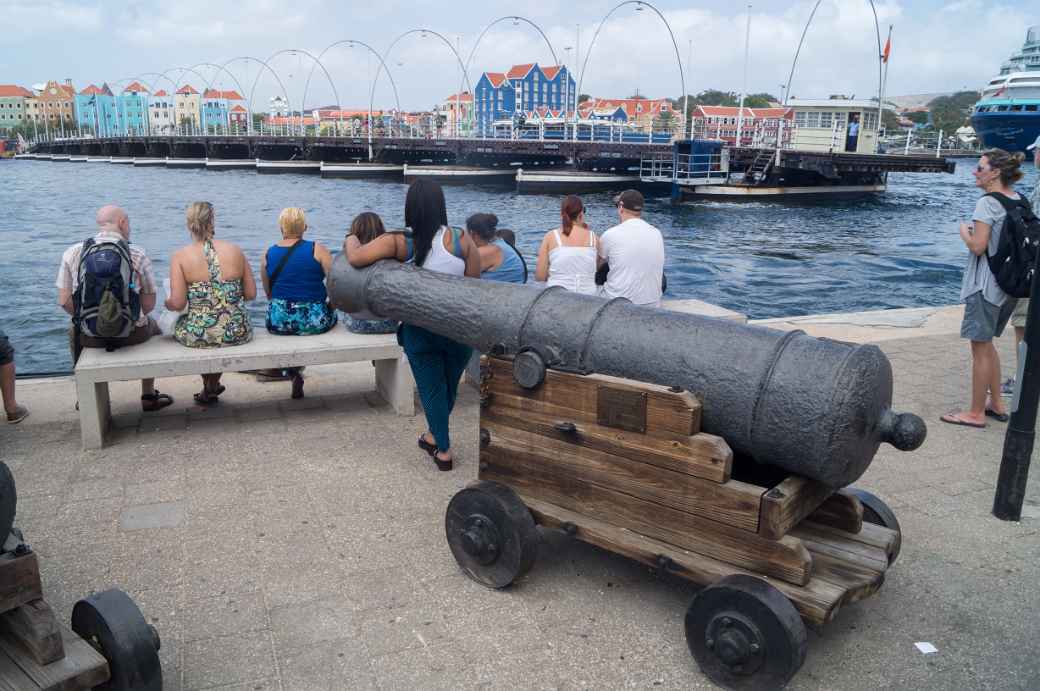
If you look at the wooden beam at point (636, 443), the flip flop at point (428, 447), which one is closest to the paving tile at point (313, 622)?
the wooden beam at point (636, 443)

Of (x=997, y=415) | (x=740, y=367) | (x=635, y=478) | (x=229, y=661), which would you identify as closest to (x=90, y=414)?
(x=229, y=661)

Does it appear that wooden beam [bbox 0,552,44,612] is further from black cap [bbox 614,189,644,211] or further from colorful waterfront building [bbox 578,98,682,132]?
colorful waterfront building [bbox 578,98,682,132]

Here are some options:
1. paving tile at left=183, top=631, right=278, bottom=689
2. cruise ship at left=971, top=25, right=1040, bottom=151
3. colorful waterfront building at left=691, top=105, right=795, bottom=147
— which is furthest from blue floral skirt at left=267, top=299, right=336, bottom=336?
cruise ship at left=971, top=25, right=1040, bottom=151

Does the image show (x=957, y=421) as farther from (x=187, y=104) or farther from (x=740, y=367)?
(x=187, y=104)

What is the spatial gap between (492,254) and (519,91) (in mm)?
119087

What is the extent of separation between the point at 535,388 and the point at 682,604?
1023mm

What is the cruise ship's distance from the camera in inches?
2296

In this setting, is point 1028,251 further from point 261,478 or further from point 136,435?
point 136,435

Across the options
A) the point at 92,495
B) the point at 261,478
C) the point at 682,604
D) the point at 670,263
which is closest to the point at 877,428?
the point at 682,604

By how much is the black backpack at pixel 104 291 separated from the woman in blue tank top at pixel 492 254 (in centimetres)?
215

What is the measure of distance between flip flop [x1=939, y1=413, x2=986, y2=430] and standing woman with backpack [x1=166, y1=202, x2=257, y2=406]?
4.51 m

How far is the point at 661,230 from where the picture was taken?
3806 centimetres

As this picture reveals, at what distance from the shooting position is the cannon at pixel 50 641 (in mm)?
2240

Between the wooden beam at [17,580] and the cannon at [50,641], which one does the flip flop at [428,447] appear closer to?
the cannon at [50,641]
